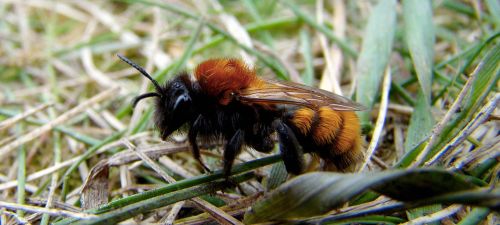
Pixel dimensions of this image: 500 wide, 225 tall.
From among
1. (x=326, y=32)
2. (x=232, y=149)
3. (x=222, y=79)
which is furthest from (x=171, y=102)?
(x=326, y=32)

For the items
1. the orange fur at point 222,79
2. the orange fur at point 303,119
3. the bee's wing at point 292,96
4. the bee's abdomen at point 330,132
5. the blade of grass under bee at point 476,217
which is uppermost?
the orange fur at point 222,79

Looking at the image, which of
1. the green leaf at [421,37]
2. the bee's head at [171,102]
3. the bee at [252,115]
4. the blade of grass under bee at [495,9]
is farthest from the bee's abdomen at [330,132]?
the blade of grass under bee at [495,9]

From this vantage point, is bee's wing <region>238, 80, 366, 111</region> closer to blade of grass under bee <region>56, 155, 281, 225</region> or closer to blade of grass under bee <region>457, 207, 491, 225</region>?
blade of grass under bee <region>56, 155, 281, 225</region>

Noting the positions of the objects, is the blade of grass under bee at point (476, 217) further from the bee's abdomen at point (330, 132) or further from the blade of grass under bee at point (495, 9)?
the blade of grass under bee at point (495, 9)

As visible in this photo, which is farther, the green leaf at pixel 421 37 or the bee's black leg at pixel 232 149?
the green leaf at pixel 421 37

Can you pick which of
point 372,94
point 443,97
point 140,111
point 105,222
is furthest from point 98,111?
point 443,97

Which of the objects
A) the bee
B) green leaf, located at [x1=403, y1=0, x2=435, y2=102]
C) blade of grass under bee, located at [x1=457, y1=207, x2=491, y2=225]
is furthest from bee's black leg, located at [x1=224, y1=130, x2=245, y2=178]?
green leaf, located at [x1=403, y1=0, x2=435, y2=102]
